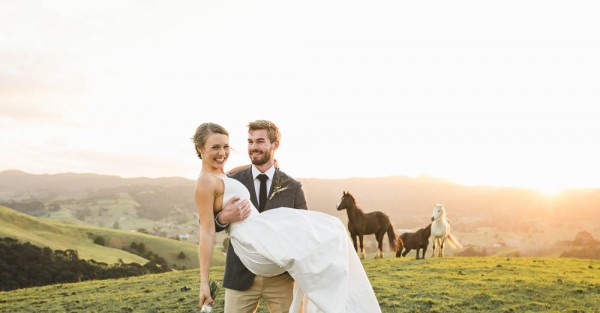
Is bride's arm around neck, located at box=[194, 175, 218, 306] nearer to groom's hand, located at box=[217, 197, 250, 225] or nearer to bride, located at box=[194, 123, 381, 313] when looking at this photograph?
bride, located at box=[194, 123, 381, 313]

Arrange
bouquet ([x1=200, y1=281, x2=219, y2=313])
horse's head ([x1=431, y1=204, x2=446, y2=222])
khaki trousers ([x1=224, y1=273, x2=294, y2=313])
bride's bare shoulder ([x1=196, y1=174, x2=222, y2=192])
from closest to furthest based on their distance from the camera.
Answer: bouquet ([x1=200, y1=281, x2=219, y2=313]) < bride's bare shoulder ([x1=196, y1=174, x2=222, y2=192]) < khaki trousers ([x1=224, y1=273, x2=294, y2=313]) < horse's head ([x1=431, y1=204, x2=446, y2=222])

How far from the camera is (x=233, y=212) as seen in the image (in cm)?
455

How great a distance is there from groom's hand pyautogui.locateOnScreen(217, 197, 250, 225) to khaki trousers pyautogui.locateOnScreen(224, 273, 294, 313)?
2.43 feet

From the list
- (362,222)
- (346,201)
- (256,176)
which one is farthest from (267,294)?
(362,222)

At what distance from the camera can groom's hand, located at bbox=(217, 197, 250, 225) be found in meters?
4.55

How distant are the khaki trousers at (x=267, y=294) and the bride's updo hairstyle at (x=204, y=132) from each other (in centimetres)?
148

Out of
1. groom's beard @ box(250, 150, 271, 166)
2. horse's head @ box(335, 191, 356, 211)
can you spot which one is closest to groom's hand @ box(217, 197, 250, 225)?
groom's beard @ box(250, 150, 271, 166)

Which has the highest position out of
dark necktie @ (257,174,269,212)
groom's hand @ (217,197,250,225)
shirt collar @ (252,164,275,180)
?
shirt collar @ (252,164,275,180)

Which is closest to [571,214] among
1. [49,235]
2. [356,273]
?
[49,235]

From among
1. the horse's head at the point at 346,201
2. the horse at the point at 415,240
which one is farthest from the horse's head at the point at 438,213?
the horse's head at the point at 346,201

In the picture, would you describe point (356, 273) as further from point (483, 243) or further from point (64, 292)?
point (483, 243)

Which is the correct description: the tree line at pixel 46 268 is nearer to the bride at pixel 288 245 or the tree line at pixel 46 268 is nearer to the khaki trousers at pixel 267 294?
the khaki trousers at pixel 267 294

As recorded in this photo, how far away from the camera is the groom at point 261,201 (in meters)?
4.91

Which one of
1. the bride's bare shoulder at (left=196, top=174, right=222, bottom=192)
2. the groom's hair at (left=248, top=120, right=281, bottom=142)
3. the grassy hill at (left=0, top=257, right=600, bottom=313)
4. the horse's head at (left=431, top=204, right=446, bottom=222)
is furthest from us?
the horse's head at (left=431, top=204, right=446, bottom=222)
